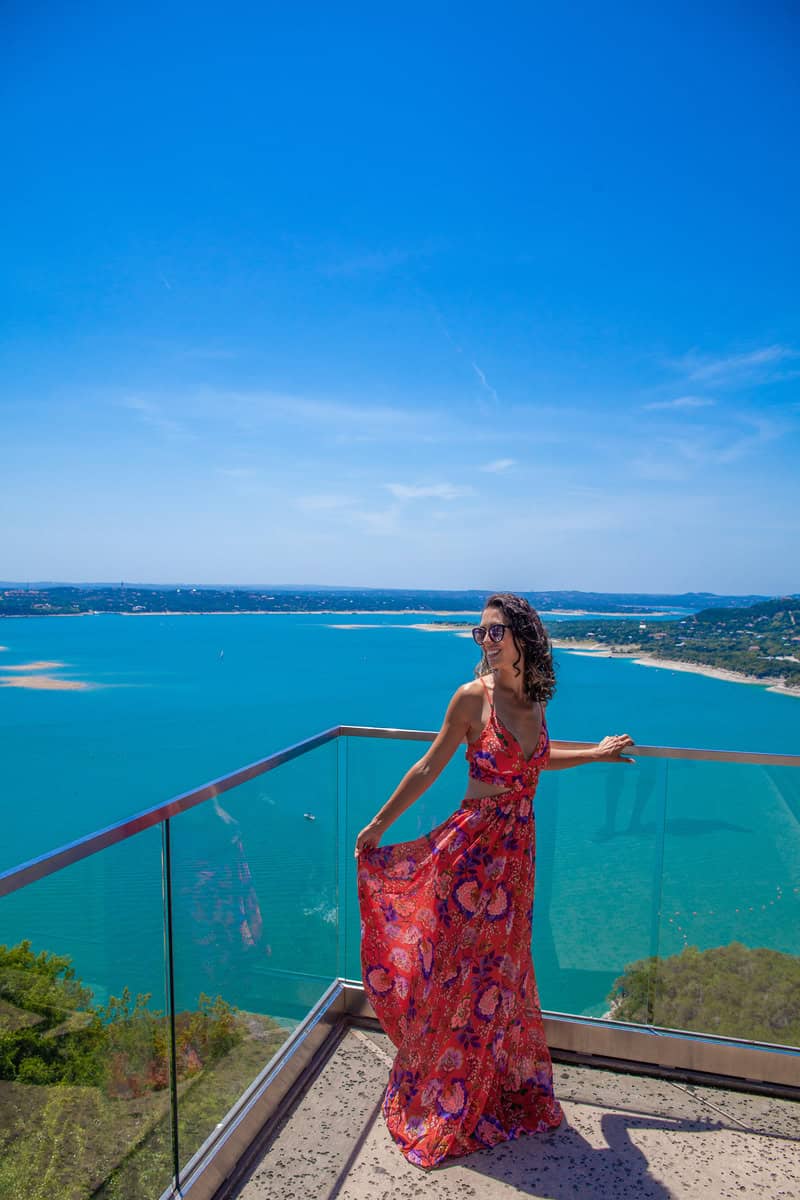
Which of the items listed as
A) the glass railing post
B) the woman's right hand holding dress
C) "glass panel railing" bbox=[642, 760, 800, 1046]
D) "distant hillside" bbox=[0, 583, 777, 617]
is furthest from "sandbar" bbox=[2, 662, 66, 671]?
the glass railing post

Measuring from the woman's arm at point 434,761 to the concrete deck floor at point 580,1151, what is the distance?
87 cm

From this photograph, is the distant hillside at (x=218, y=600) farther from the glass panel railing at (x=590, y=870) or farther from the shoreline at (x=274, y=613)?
the glass panel railing at (x=590, y=870)

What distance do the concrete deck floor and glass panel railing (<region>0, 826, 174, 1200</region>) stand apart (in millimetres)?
490

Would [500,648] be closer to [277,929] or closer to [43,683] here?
[277,929]

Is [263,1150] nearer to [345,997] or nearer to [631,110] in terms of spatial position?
[345,997]

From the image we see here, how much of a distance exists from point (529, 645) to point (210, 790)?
3.21 feet

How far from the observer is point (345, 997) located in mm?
2936

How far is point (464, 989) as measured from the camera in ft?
7.21

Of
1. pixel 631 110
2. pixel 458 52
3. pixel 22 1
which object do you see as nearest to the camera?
pixel 22 1

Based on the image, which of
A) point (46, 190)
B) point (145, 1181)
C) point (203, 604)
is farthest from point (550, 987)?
point (203, 604)

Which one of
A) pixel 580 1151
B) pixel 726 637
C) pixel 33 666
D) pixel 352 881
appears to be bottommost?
pixel 33 666

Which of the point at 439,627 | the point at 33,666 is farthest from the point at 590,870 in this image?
the point at 439,627

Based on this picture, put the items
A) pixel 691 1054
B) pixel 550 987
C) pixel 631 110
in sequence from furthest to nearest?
pixel 631 110 → pixel 550 987 → pixel 691 1054

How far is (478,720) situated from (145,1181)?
1.33 meters
